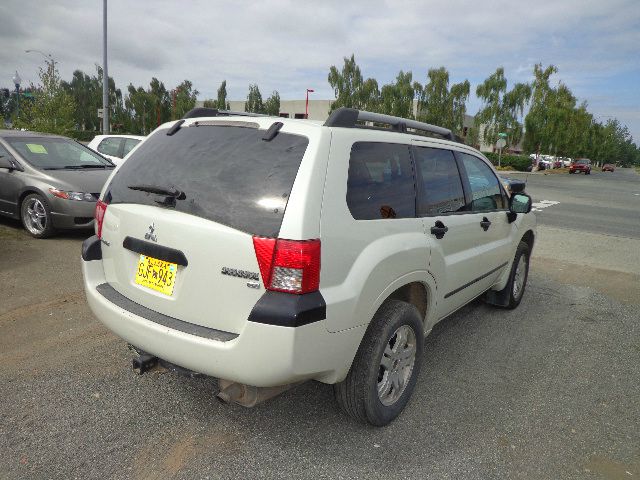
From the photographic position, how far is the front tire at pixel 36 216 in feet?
22.2

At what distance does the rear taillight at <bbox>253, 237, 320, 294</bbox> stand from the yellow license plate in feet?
1.71

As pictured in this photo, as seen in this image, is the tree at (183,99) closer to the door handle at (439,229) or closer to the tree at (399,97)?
the tree at (399,97)

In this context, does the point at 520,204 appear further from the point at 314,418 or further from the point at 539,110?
the point at 539,110

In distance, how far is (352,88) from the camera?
35.8 meters

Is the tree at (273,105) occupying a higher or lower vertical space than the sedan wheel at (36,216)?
higher

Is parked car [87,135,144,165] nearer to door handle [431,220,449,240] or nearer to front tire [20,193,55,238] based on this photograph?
front tire [20,193,55,238]

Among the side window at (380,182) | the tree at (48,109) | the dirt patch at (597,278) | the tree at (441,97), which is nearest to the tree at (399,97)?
the tree at (441,97)

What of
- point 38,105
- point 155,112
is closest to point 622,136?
point 155,112

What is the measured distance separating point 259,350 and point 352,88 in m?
35.8

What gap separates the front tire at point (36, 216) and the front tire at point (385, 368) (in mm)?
5760

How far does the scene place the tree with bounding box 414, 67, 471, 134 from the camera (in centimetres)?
3459

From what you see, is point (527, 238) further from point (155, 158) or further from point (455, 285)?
point (155, 158)

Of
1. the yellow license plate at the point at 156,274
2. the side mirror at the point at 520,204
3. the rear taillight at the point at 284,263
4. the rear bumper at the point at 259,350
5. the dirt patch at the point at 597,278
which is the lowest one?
the dirt patch at the point at 597,278

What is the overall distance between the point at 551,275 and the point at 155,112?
3715 cm
